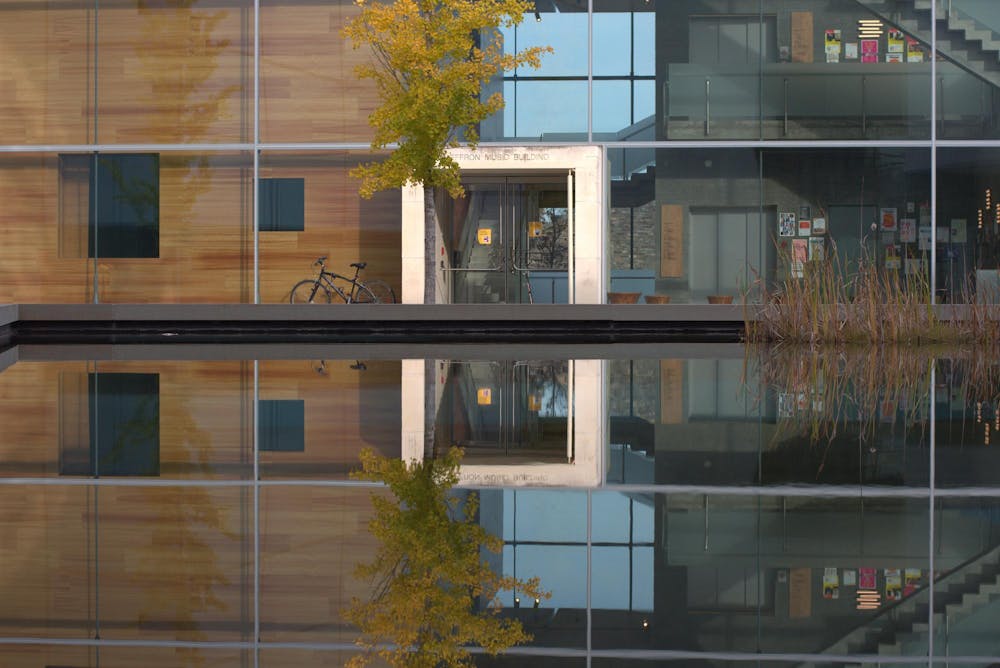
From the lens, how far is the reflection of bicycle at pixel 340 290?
22.9m

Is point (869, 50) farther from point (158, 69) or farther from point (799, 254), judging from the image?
point (158, 69)

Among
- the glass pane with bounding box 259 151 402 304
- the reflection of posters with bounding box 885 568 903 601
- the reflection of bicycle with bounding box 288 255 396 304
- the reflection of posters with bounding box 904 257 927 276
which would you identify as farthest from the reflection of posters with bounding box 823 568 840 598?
the reflection of posters with bounding box 904 257 927 276

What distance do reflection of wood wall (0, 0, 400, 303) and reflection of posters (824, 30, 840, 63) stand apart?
7.54 m

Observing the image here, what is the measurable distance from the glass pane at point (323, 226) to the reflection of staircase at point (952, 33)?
868 cm

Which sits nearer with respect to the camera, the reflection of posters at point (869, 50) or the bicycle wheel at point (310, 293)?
the bicycle wheel at point (310, 293)

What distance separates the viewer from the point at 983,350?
600 inches

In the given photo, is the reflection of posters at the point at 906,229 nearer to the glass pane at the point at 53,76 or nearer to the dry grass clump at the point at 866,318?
the dry grass clump at the point at 866,318

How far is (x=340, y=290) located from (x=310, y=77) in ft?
12.3

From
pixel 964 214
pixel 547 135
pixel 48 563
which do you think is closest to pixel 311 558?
pixel 48 563

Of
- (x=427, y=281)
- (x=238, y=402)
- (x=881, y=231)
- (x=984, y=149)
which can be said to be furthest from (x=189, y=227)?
(x=238, y=402)

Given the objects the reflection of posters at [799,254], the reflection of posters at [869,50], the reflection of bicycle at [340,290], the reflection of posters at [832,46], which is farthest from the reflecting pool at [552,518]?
the reflection of posters at [869,50]

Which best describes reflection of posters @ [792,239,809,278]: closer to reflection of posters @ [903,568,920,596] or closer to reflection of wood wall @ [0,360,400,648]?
reflection of wood wall @ [0,360,400,648]

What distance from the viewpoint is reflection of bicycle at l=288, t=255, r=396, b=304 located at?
75.2 feet

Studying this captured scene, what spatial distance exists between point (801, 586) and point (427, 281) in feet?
58.9
